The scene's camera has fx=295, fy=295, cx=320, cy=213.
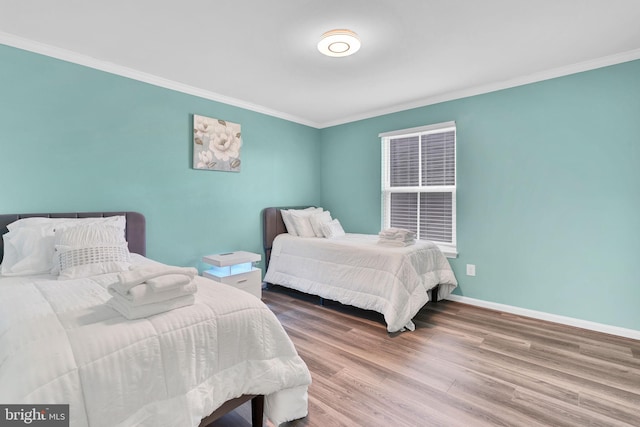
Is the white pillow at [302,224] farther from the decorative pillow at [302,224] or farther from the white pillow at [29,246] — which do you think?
the white pillow at [29,246]

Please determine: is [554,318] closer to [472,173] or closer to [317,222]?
[472,173]

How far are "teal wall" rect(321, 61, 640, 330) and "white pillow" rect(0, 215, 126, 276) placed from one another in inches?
150

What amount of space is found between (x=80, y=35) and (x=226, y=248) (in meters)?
2.37

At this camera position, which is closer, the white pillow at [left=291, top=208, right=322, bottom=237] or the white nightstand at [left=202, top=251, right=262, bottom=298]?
the white nightstand at [left=202, top=251, right=262, bottom=298]

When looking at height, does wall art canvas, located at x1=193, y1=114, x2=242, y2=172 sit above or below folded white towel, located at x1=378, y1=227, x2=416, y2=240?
above

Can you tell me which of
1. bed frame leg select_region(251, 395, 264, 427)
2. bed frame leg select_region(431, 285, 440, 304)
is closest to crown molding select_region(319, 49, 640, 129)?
bed frame leg select_region(431, 285, 440, 304)

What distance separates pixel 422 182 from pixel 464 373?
234 centimetres

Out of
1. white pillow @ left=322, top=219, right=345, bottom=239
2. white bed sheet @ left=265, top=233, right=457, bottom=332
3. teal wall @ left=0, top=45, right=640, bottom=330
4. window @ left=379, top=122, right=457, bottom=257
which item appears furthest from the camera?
white pillow @ left=322, top=219, right=345, bottom=239

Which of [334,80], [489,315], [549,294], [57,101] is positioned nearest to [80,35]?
[57,101]

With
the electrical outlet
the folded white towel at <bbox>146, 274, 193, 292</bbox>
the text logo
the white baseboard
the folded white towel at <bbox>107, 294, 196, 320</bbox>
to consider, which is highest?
the folded white towel at <bbox>146, 274, 193, 292</bbox>

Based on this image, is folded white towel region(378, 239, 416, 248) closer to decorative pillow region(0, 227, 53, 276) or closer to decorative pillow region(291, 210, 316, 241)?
decorative pillow region(291, 210, 316, 241)

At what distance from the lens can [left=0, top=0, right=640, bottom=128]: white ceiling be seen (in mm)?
1925

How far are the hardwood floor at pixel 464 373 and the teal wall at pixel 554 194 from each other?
369mm

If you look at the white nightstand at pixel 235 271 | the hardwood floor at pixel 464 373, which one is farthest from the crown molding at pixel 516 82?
the white nightstand at pixel 235 271
